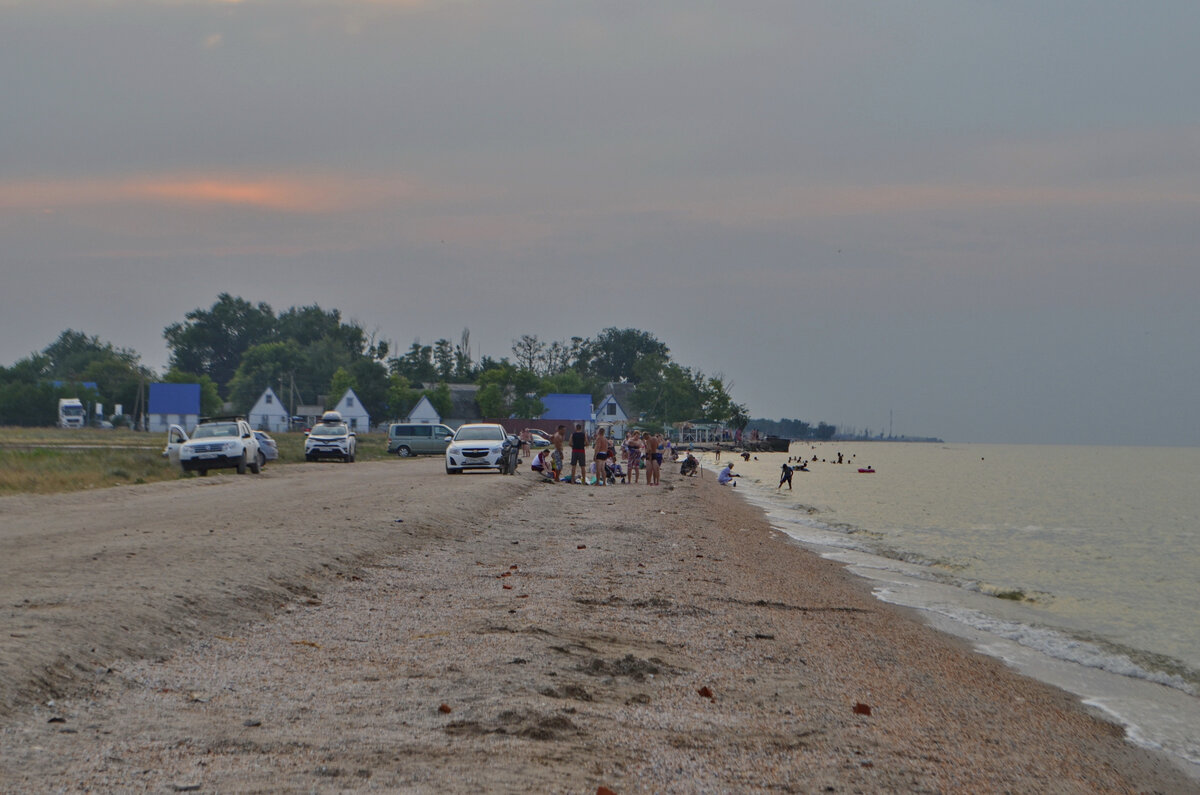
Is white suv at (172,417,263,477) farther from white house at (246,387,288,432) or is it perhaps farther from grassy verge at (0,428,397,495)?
white house at (246,387,288,432)

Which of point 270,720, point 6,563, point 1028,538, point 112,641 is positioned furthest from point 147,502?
point 1028,538

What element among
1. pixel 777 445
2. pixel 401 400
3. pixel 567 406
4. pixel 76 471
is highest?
pixel 401 400

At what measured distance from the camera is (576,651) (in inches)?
310

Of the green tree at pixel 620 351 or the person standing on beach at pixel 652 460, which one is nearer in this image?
the person standing on beach at pixel 652 460

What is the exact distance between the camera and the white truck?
103 meters

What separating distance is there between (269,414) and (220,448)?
9473 centimetres

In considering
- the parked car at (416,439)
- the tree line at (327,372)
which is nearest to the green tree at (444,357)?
the tree line at (327,372)

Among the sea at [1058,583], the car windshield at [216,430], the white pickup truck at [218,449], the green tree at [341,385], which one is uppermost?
Result: the green tree at [341,385]

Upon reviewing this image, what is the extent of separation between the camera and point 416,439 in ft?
193

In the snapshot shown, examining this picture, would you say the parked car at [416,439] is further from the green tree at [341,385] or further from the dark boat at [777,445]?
the dark boat at [777,445]

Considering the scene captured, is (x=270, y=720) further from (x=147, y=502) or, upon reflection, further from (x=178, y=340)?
(x=178, y=340)

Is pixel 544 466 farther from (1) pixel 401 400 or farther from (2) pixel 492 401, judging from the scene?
(1) pixel 401 400

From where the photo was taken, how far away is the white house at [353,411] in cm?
11262

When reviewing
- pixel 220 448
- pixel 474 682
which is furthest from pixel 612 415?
pixel 474 682
